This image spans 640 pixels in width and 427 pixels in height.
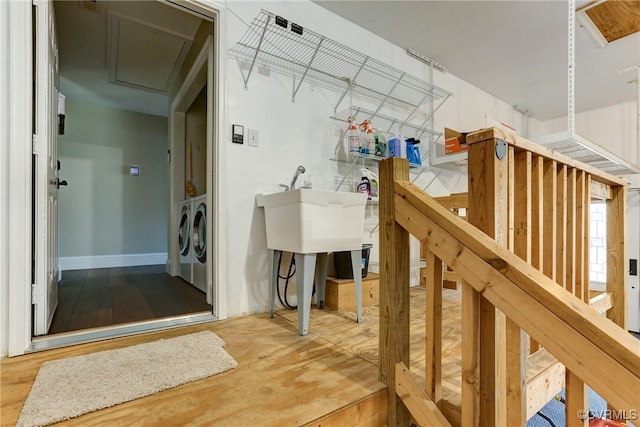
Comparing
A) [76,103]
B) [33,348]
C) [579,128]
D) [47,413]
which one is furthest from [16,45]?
[579,128]

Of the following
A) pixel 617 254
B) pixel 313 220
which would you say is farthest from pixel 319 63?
pixel 617 254

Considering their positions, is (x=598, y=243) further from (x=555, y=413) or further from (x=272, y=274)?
(x=272, y=274)

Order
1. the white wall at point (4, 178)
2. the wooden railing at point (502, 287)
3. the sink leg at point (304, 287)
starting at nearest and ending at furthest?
the wooden railing at point (502, 287)
the white wall at point (4, 178)
the sink leg at point (304, 287)

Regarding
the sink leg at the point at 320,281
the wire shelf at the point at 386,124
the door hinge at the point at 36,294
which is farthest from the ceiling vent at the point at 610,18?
the door hinge at the point at 36,294

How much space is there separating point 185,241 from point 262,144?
4.89ft

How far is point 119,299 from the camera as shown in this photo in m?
2.29

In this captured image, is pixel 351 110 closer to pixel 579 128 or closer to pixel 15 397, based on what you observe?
pixel 15 397

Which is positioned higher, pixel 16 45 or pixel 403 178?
pixel 16 45

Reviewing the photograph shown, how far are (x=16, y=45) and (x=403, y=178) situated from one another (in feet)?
5.89

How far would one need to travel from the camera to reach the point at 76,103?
4012 millimetres

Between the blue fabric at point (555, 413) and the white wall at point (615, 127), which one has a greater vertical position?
the white wall at point (615, 127)

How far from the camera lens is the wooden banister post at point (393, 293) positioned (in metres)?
1.07

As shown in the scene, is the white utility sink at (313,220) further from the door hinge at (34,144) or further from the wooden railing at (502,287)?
the door hinge at (34,144)

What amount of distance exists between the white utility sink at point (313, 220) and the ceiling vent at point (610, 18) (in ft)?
7.37
